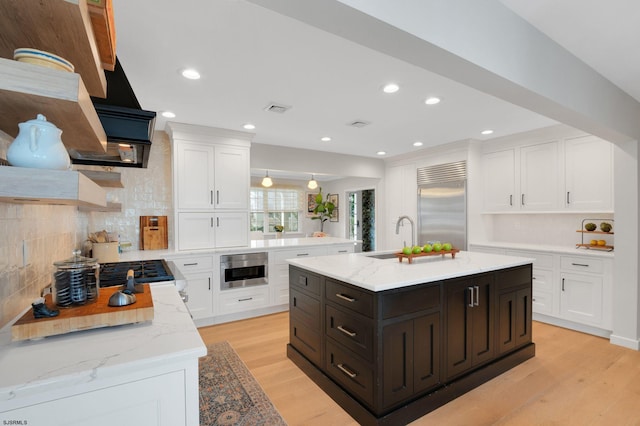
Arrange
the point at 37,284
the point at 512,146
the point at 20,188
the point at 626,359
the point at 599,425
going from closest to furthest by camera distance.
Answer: the point at 20,188 → the point at 37,284 → the point at 599,425 → the point at 626,359 → the point at 512,146

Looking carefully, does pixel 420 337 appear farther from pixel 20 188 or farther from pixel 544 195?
pixel 544 195

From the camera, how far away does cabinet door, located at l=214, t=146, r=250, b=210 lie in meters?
3.91

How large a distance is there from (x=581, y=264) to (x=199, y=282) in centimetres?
437

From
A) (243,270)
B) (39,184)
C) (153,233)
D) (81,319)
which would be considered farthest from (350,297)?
(153,233)

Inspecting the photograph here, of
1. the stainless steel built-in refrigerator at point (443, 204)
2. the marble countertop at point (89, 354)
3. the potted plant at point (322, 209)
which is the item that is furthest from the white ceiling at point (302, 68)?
the potted plant at point (322, 209)

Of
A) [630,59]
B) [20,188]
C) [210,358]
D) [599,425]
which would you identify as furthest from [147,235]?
[630,59]

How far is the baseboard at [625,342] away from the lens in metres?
2.92

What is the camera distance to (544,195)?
390 centimetres

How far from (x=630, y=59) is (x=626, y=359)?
2.58 meters

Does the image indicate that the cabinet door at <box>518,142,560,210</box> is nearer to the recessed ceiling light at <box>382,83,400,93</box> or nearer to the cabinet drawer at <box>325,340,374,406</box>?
the recessed ceiling light at <box>382,83,400,93</box>

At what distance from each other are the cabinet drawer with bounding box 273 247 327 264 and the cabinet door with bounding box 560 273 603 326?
296 cm

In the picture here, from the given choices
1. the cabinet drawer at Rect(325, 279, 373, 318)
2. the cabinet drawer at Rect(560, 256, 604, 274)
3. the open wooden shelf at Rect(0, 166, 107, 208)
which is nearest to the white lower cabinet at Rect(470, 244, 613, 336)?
the cabinet drawer at Rect(560, 256, 604, 274)

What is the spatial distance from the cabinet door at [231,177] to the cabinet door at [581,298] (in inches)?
158

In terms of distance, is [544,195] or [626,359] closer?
[626,359]
